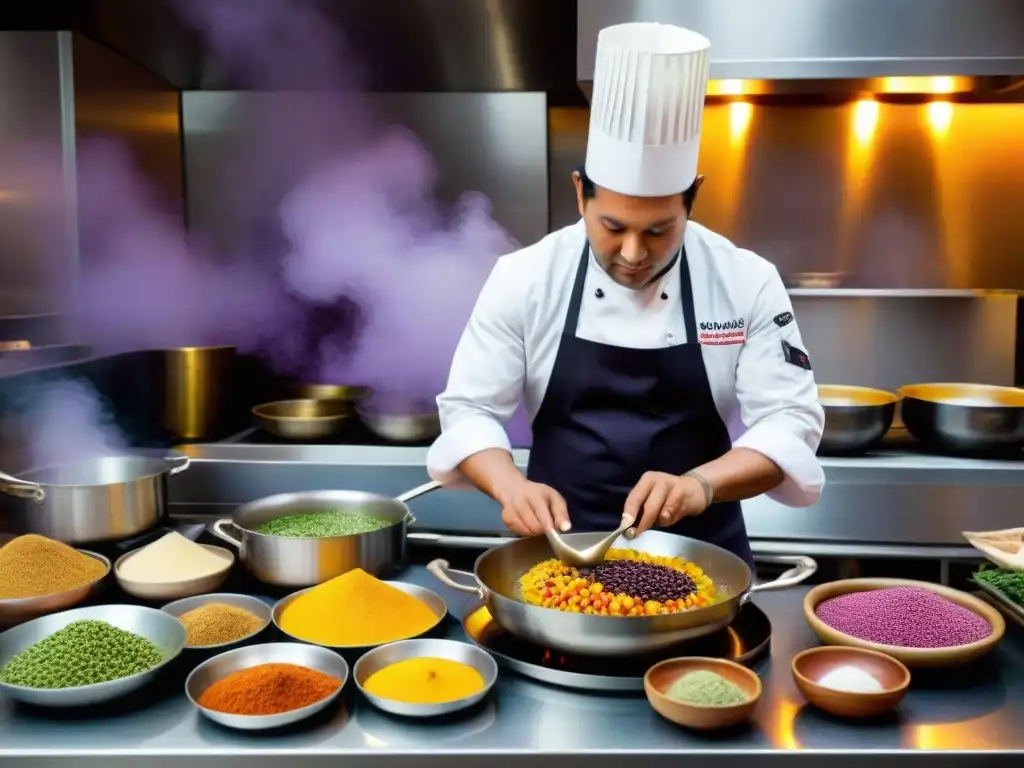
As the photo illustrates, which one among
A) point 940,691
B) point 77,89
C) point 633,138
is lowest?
point 940,691

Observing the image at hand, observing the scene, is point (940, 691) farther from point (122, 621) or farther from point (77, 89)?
point (77, 89)

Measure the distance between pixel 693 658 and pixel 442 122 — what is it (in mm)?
2758

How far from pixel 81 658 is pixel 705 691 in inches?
36.1

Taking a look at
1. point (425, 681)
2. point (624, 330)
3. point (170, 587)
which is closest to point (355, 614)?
point (425, 681)

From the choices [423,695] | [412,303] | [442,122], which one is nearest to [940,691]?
[423,695]

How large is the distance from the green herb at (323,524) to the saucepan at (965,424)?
6.09 ft

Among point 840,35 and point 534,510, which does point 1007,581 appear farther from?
point 840,35

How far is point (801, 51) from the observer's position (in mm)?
2828

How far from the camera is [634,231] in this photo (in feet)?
5.41

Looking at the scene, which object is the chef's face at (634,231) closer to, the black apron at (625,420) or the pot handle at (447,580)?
the black apron at (625,420)

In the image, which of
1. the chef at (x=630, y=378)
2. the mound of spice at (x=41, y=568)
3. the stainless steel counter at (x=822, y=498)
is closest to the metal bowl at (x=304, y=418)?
the stainless steel counter at (x=822, y=498)

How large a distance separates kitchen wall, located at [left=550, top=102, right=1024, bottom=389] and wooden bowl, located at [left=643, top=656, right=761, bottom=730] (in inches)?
92.8

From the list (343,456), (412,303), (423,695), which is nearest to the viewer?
(423,695)

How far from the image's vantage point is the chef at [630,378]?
1.84 m
